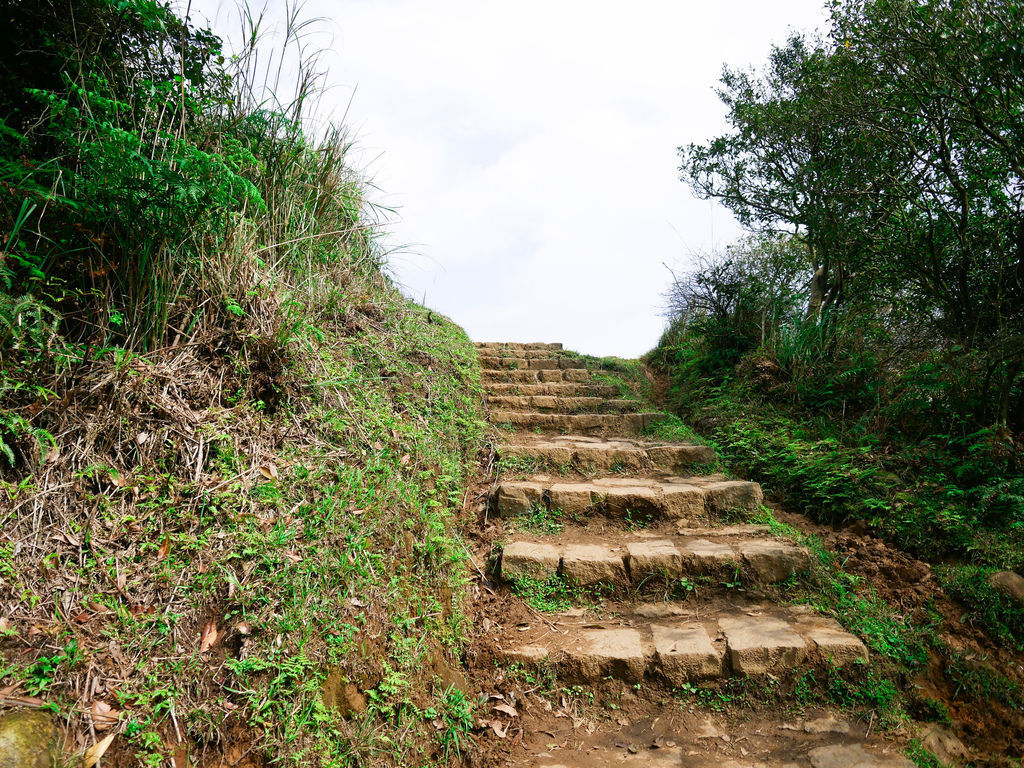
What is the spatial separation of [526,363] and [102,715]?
5.63 m

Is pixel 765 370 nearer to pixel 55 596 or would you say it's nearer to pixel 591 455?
pixel 591 455

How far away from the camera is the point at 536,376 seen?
6.27 m

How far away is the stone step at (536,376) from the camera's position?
6051 millimetres

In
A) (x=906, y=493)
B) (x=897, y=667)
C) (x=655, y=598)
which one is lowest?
(x=897, y=667)

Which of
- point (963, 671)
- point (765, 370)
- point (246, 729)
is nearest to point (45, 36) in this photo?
point (246, 729)

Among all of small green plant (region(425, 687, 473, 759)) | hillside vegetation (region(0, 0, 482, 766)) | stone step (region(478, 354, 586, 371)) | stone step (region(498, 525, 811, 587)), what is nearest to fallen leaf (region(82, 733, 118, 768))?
hillside vegetation (region(0, 0, 482, 766))

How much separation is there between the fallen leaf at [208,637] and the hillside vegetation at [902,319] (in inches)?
141

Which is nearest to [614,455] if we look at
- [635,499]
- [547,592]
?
[635,499]

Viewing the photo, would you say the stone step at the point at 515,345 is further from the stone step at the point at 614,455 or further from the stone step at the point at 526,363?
the stone step at the point at 614,455

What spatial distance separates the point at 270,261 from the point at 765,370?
4.68 meters

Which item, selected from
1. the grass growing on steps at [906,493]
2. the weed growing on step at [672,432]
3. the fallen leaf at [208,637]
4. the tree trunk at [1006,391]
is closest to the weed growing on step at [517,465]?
the weed growing on step at [672,432]

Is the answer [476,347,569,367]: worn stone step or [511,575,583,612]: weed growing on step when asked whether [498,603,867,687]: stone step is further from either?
[476,347,569,367]: worn stone step

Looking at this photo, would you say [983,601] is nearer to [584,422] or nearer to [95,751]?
[584,422]

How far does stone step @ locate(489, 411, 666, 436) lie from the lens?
5.06m
